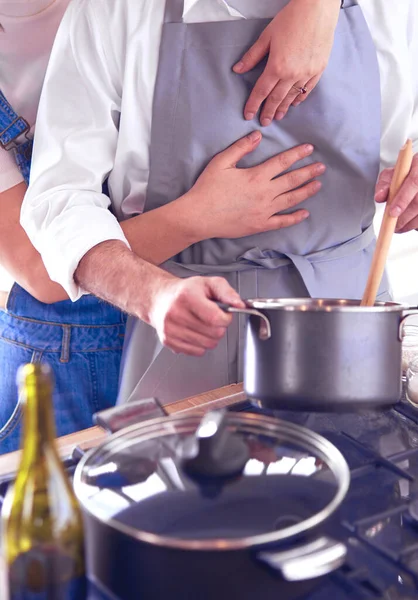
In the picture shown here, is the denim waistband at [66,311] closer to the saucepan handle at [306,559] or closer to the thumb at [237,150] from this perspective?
the thumb at [237,150]

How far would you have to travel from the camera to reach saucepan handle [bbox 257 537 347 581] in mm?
573

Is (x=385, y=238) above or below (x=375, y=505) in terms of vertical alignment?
above

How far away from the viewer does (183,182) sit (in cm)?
128

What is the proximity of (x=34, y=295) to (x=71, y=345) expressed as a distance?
136 mm

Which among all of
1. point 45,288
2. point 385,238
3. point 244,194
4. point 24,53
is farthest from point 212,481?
point 24,53

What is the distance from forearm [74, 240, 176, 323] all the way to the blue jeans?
405 mm

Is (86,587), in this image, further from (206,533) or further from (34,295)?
(34,295)

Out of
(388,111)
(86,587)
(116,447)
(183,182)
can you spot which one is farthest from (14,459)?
(388,111)

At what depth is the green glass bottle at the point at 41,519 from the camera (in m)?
0.57

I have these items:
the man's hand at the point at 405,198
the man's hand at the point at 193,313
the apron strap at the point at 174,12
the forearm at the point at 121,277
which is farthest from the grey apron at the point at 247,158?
the man's hand at the point at 193,313

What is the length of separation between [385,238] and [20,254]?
749 millimetres

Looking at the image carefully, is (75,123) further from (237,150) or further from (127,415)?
(127,415)

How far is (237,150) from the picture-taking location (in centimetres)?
123

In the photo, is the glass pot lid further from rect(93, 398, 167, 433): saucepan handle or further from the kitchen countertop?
the kitchen countertop
